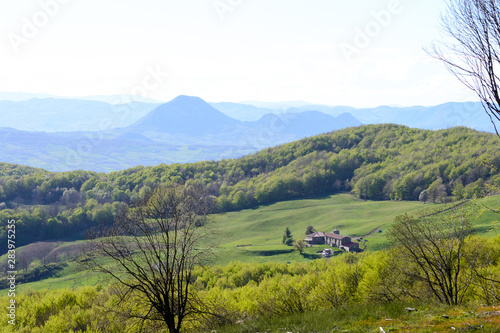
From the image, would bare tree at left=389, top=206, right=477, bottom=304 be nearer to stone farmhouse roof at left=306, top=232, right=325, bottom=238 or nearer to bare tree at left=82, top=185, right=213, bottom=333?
bare tree at left=82, top=185, right=213, bottom=333

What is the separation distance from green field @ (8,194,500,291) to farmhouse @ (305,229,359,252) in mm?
3031

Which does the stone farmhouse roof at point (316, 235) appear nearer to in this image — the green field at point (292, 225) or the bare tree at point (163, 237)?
the green field at point (292, 225)

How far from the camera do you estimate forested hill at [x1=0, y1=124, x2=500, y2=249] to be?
13038cm

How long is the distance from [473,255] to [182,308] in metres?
23.9

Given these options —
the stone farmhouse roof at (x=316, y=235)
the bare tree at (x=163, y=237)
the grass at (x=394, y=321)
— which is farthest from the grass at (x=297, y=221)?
the grass at (x=394, y=321)

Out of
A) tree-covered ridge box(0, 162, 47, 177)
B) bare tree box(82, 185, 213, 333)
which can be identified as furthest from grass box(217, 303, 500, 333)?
tree-covered ridge box(0, 162, 47, 177)

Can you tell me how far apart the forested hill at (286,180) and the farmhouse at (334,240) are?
166 ft

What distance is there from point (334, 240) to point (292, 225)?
1125 inches

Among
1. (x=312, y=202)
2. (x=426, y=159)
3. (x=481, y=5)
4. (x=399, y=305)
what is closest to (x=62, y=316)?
(x=399, y=305)

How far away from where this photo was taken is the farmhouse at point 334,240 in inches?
3325

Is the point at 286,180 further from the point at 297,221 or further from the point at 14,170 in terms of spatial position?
the point at 14,170

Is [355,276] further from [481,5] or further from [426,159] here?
[426,159]

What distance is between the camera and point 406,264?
90.6 ft

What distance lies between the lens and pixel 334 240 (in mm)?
89875
